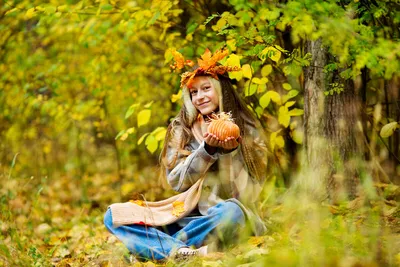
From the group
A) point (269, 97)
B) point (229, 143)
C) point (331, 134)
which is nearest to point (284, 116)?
point (269, 97)

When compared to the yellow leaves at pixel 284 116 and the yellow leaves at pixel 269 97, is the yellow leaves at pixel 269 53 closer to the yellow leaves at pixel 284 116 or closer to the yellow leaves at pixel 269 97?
the yellow leaves at pixel 269 97

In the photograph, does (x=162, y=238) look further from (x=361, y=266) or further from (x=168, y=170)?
(x=361, y=266)

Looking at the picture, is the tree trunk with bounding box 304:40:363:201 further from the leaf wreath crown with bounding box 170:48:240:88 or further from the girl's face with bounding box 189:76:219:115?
the girl's face with bounding box 189:76:219:115

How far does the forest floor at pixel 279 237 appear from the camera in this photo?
3.00m

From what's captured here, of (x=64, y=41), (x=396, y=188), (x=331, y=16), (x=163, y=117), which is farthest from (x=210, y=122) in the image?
(x=64, y=41)

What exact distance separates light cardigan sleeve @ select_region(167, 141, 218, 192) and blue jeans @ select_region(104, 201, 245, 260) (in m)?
0.23

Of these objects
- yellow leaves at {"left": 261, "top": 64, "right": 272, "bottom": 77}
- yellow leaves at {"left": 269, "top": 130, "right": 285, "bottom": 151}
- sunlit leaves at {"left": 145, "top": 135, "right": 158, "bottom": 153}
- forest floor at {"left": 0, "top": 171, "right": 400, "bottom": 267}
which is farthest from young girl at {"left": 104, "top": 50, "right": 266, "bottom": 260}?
yellow leaves at {"left": 269, "top": 130, "right": 285, "bottom": 151}

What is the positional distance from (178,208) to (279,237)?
0.69 metres

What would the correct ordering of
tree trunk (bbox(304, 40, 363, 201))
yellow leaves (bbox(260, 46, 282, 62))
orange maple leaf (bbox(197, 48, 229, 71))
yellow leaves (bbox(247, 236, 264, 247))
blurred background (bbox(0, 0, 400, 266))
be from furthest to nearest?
tree trunk (bbox(304, 40, 363, 201))
orange maple leaf (bbox(197, 48, 229, 71))
yellow leaves (bbox(247, 236, 264, 247))
yellow leaves (bbox(260, 46, 282, 62))
blurred background (bbox(0, 0, 400, 266))

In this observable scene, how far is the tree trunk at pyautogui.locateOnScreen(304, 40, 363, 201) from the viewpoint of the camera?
15.3 ft

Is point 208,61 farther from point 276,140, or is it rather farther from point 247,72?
A: point 276,140

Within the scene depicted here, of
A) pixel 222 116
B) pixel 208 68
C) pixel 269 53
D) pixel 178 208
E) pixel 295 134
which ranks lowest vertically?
pixel 295 134

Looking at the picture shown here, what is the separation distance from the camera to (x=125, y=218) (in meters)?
4.25

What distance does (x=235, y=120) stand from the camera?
4.38 metres
